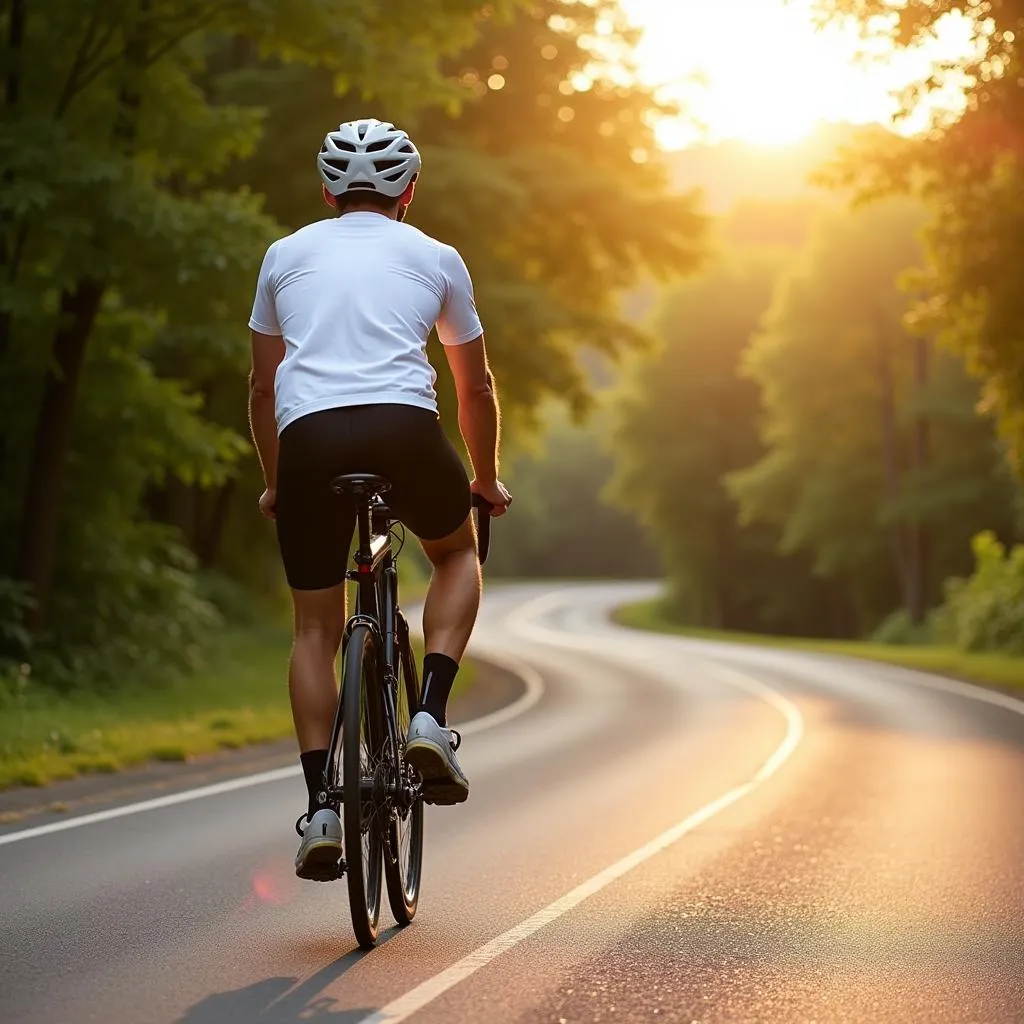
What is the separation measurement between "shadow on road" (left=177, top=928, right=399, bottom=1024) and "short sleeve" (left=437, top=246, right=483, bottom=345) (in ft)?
6.32

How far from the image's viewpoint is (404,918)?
6004 mm

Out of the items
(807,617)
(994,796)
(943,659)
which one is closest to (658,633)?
(943,659)

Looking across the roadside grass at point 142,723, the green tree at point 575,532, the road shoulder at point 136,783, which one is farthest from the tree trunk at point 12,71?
the green tree at point 575,532

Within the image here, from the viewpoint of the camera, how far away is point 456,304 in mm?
5523

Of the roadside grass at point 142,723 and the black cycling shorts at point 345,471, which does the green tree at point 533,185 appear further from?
the black cycling shorts at point 345,471

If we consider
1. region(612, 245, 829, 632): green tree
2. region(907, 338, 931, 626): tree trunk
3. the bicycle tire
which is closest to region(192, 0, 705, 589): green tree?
the bicycle tire

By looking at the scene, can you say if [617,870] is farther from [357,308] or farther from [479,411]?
[357,308]

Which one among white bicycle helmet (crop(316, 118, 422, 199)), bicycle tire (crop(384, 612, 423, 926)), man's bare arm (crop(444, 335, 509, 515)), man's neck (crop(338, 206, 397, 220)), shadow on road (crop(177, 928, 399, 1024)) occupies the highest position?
white bicycle helmet (crop(316, 118, 422, 199))

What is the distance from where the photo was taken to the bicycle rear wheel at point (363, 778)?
5.20 m

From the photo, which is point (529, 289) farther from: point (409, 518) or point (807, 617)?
point (807, 617)

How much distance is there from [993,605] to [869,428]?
1964cm

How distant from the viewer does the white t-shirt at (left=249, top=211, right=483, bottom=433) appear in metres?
5.30

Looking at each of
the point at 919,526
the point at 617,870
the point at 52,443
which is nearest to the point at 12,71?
the point at 52,443

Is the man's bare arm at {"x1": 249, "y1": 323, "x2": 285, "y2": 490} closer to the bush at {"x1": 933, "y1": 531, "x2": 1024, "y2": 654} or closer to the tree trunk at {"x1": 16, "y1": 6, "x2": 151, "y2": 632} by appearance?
the tree trunk at {"x1": 16, "y1": 6, "x2": 151, "y2": 632}
